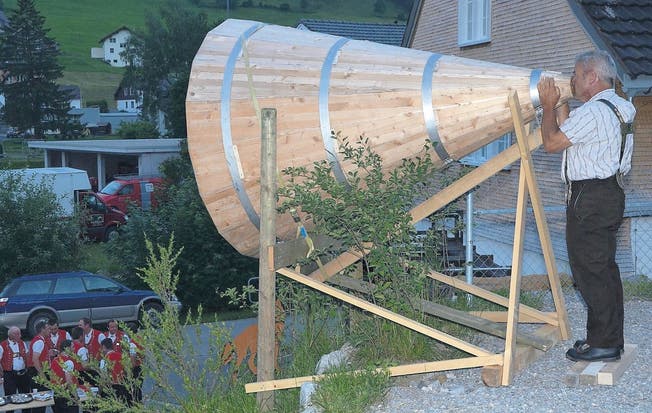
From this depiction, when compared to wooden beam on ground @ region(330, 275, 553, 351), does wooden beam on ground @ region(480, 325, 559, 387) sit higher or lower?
lower

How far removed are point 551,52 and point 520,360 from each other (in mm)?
10393

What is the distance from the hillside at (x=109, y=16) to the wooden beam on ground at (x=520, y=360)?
4250 inches

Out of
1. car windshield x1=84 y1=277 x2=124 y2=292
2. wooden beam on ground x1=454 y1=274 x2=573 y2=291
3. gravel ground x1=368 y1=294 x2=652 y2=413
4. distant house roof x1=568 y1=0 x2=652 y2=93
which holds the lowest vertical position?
car windshield x1=84 y1=277 x2=124 y2=292

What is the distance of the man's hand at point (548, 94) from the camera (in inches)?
225

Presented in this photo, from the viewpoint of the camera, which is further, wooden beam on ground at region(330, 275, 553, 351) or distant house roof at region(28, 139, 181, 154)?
distant house roof at region(28, 139, 181, 154)

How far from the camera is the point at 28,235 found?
64.2ft

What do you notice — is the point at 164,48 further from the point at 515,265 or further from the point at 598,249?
the point at 598,249

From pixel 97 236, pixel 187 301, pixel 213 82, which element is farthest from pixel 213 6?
pixel 213 82

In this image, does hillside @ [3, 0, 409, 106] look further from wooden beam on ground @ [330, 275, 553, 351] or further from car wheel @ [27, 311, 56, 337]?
wooden beam on ground @ [330, 275, 553, 351]

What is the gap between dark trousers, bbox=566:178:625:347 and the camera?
227 inches

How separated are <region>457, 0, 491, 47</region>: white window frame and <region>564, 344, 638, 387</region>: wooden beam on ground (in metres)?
12.3

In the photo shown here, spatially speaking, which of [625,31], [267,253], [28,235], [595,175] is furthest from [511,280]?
[28,235]

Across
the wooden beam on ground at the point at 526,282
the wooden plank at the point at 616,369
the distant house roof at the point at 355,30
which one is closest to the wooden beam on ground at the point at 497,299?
the wooden plank at the point at 616,369

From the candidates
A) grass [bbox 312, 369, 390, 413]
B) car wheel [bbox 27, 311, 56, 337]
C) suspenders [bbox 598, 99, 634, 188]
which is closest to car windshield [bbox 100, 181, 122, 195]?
car wheel [bbox 27, 311, 56, 337]
